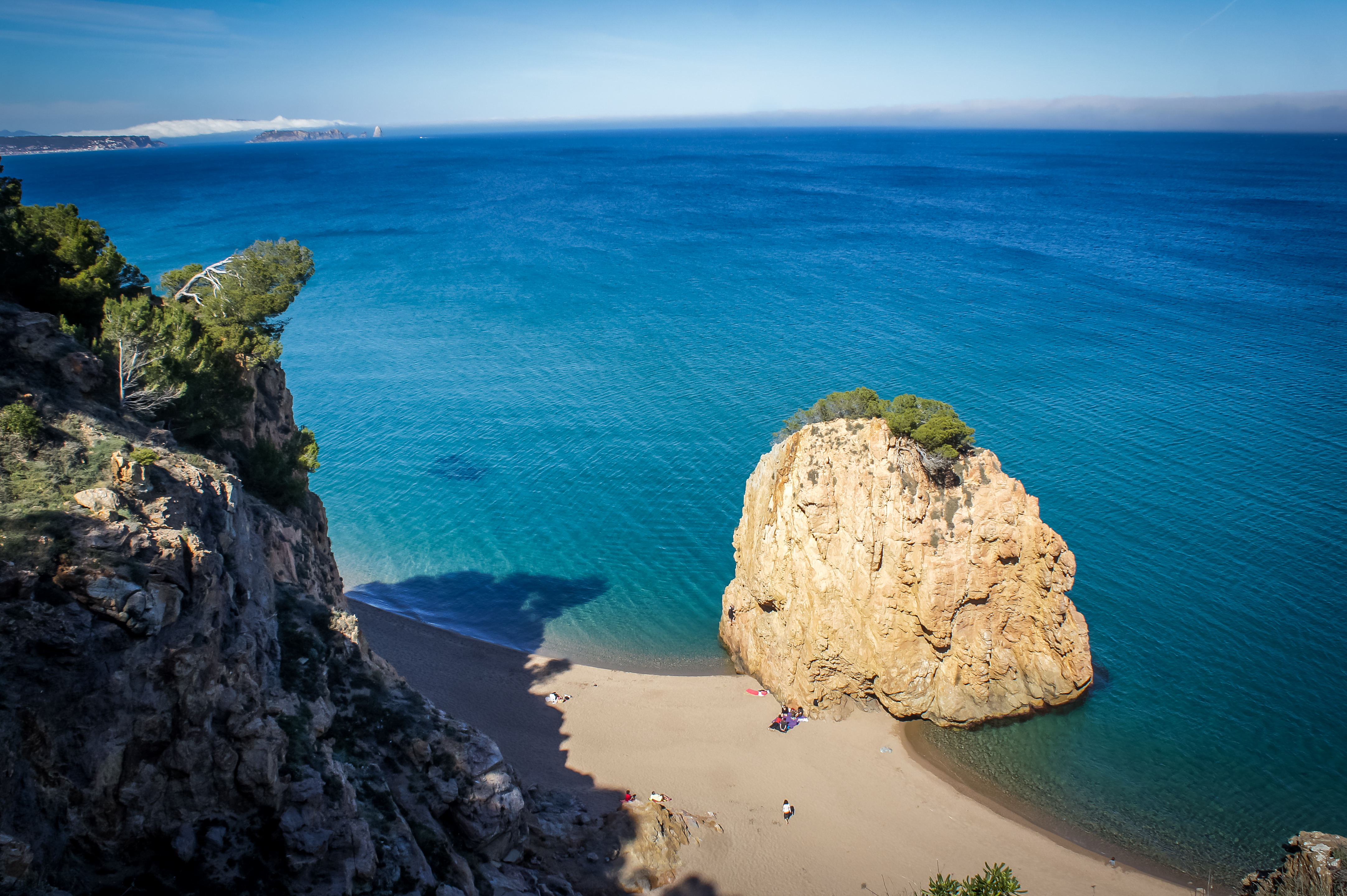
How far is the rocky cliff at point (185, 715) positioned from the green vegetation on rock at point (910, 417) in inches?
619

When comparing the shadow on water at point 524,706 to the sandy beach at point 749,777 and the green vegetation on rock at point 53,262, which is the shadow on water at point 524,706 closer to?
the sandy beach at point 749,777

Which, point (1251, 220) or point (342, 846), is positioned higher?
point (1251, 220)

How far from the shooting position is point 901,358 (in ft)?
189

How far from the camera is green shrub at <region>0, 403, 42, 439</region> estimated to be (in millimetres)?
13336

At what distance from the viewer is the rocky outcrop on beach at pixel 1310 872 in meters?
14.7

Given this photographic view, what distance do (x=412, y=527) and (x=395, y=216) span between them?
98.3 meters

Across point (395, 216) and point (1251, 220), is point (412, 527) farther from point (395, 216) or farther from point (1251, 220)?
point (1251, 220)

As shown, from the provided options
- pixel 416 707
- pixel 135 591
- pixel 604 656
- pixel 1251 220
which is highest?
pixel 1251 220

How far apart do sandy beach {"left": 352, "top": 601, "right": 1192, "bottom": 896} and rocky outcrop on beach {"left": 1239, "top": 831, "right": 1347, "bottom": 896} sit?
14.7ft

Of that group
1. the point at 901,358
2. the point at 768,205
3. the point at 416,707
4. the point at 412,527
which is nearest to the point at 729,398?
the point at 901,358

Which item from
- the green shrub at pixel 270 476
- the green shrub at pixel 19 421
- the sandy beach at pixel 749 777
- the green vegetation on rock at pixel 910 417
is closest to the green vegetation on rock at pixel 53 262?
the green shrub at pixel 270 476

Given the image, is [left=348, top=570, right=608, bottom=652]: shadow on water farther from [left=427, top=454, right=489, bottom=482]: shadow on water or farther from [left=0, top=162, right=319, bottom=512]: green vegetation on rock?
[left=0, top=162, right=319, bottom=512]: green vegetation on rock

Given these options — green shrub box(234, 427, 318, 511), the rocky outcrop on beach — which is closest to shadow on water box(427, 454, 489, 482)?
green shrub box(234, 427, 318, 511)

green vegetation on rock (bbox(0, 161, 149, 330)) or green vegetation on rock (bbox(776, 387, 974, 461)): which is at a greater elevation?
green vegetation on rock (bbox(0, 161, 149, 330))
